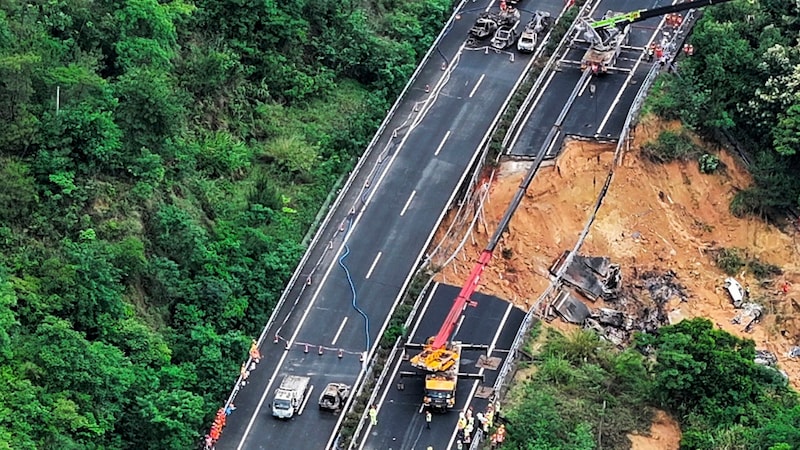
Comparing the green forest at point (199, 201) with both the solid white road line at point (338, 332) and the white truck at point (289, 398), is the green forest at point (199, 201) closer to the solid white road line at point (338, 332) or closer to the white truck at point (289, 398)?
the white truck at point (289, 398)

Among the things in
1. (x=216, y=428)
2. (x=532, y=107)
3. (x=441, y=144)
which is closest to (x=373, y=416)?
(x=216, y=428)

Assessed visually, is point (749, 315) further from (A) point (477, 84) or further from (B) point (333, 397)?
(B) point (333, 397)

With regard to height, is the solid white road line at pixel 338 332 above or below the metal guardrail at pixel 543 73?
below

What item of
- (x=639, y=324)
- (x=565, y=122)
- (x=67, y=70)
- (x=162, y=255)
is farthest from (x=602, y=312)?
(x=67, y=70)

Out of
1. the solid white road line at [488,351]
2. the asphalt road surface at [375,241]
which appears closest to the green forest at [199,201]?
the asphalt road surface at [375,241]

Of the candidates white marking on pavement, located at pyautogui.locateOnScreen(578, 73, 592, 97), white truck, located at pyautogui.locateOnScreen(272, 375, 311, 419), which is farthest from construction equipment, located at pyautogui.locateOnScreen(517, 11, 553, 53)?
white truck, located at pyautogui.locateOnScreen(272, 375, 311, 419)

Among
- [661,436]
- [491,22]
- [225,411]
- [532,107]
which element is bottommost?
[225,411]
